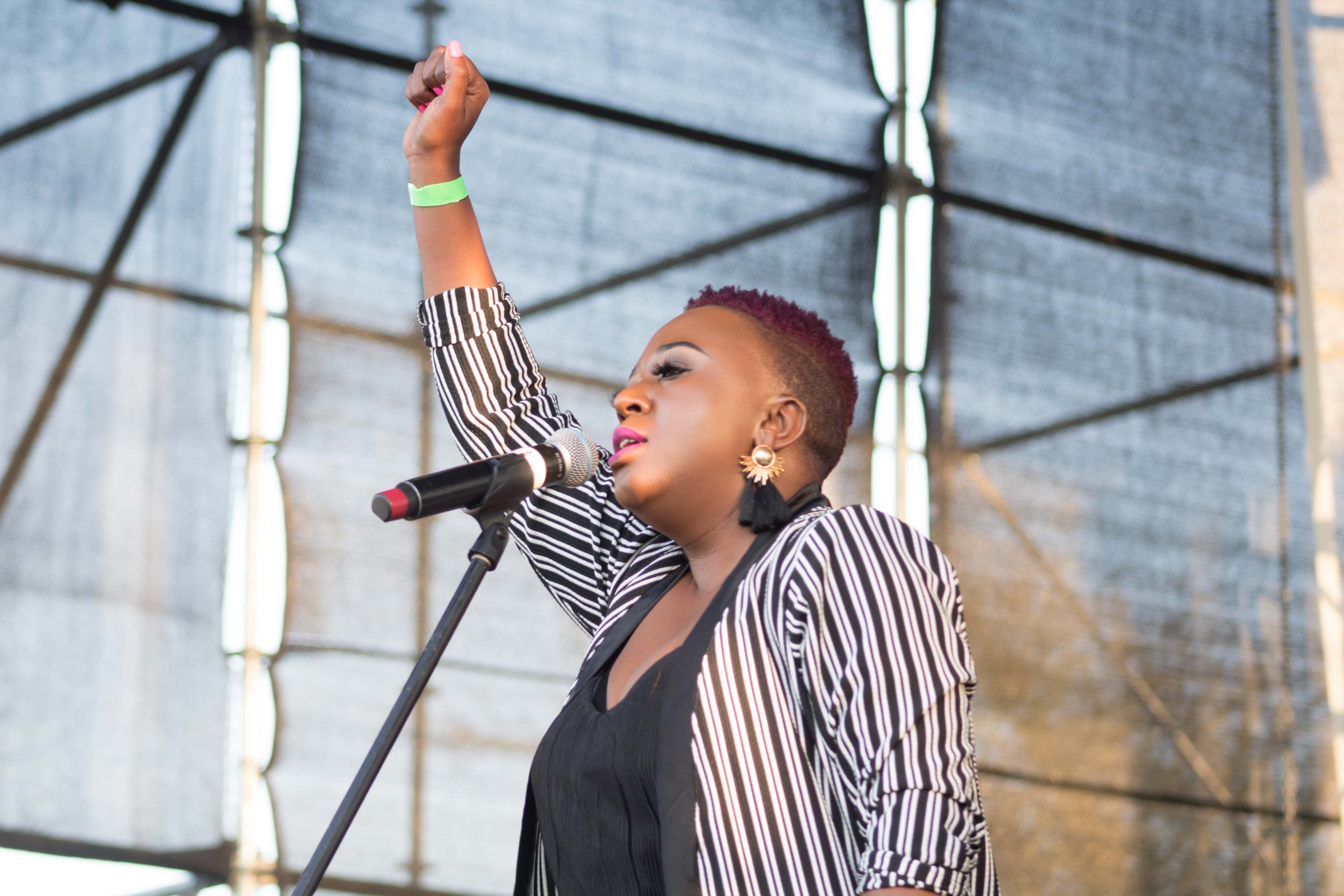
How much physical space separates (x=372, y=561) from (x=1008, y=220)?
2202 mm

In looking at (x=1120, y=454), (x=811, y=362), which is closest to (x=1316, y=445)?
(x=1120, y=454)

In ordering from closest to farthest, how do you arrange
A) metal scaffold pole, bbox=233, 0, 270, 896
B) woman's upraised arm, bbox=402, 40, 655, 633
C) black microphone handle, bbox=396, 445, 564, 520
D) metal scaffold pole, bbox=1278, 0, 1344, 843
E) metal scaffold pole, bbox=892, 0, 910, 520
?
1. black microphone handle, bbox=396, 445, 564, 520
2. woman's upraised arm, bbox=402, 40, 655, 633
3. metal scaffold pole, bbox=233, 0, 270, 896
4. metal scaffold pole, bbox=1278, 0, 1344, 843
5. metal scaffold pole, bbox=892, 0, 910, 520

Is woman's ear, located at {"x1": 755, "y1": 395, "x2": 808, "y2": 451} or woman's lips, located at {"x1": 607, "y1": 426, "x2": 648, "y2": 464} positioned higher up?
woman's ear, located at {"x1": 755, "y1": 395, "x2": 808, "y2": 451}

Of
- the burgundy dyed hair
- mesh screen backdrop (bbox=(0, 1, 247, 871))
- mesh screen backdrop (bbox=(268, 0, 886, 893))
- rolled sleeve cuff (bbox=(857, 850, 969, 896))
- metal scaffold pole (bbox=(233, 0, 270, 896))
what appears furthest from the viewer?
mesh screen backdrop (bbox=(268, 0, 886, 893))

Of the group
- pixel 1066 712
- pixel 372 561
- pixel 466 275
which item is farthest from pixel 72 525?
pixel 1066 712

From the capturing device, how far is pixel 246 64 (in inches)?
158

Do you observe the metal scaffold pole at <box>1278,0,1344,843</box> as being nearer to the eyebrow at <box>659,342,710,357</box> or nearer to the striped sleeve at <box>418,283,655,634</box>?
the striped sleeve at <box>418,283,655,634</box>

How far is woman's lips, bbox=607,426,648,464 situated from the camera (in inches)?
68.4

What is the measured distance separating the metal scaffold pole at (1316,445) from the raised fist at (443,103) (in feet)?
9.51

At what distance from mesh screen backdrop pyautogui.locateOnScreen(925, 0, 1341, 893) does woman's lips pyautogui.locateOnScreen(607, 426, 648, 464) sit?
2973 millimetres

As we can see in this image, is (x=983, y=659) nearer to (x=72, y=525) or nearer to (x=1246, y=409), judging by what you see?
(x=1246, y=409)

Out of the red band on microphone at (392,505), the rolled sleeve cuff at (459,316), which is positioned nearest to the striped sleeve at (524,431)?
the rolled sleeve cuff at (459,316)

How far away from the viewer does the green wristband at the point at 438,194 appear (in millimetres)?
1964

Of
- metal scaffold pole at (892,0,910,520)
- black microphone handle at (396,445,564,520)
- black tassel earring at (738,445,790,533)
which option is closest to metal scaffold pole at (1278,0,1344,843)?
metal scaffold pole at (892,0,910,520)
